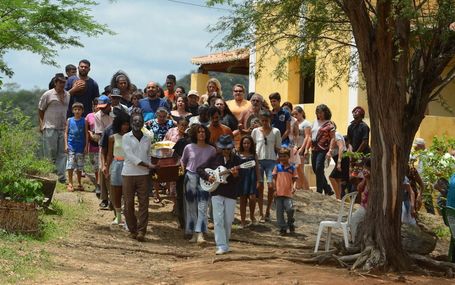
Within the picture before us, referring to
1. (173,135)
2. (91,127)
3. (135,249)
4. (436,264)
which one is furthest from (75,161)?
(436,264)

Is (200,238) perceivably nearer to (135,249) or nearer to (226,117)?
(135,249)

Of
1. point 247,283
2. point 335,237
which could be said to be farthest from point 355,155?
point 247,283

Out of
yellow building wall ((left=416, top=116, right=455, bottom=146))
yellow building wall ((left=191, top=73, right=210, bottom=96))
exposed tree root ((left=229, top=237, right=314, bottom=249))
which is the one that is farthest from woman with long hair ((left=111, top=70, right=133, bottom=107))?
yellow building wall ((left=191, top=73, right=210, bottom=96))

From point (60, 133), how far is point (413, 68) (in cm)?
708

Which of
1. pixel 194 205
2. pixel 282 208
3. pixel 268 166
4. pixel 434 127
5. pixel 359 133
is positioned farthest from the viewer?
pixel 434 127

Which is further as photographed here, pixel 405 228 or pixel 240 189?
pixel 240 189

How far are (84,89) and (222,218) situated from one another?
5.34 meters

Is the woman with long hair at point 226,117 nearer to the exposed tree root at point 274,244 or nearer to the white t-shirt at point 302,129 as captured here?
the exposed tree root at point 274,244

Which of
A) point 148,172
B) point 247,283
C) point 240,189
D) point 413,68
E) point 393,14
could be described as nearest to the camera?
point 247,283

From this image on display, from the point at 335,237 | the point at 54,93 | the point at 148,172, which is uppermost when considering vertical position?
the point at 54,93

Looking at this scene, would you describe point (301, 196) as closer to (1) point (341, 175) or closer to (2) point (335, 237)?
(1) point (341, 175)

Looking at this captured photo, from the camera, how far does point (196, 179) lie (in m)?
12.8

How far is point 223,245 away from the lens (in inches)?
459

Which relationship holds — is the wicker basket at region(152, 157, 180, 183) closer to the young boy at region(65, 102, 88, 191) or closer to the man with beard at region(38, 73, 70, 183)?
the young boy at region(65, 102, 88, 191)
